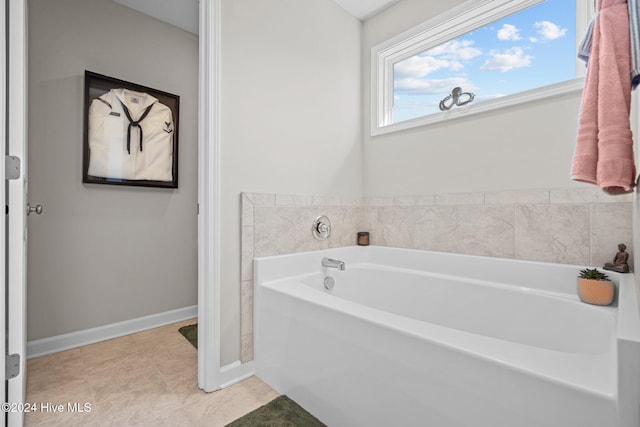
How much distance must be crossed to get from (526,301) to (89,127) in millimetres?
2866

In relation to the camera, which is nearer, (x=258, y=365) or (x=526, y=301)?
(x=526, y=301)

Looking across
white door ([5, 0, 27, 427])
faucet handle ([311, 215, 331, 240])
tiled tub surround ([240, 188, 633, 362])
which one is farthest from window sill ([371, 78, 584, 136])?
white door ([5, 0, 27, 427])

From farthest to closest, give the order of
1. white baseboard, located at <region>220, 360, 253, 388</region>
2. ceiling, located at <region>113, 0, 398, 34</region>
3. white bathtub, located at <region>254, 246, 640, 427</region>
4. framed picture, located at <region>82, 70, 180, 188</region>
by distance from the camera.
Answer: ceiling, located at <region>113, 0, 398, 34</region> < framed picture, located at <region>82, 70, 180, 188</region> < white baseboard, located at <region>220, 360, 253, 388</region> < white bathtub, located at <region>254, 246, 640, 427</region>

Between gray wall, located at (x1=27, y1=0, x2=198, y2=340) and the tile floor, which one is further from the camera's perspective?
gray wall, located at (x1=27, y1=0, x2=198, y2=340)

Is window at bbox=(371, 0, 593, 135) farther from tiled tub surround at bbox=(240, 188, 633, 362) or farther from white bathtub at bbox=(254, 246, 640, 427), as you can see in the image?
white bathtub at bbox=(254, 246, 640, 427)

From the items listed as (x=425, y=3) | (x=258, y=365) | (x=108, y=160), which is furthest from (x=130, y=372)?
(x=425, y=3)

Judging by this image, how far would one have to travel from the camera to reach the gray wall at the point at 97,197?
1888 mm

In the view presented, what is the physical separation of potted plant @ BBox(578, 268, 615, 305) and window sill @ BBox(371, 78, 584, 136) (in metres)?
0.92

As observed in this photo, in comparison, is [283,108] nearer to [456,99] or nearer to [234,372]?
[456,99]

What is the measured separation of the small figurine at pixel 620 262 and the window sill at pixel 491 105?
0.80 meters

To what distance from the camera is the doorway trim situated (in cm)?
151

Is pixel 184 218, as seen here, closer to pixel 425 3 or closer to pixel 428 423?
pixel 428 423

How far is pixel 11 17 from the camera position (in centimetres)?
110

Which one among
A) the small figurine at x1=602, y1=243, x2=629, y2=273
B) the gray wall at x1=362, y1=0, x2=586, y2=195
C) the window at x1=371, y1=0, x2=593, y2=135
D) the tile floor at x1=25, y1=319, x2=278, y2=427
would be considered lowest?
the tile floor at x1=25, y1=319, x2=278, y2=427
